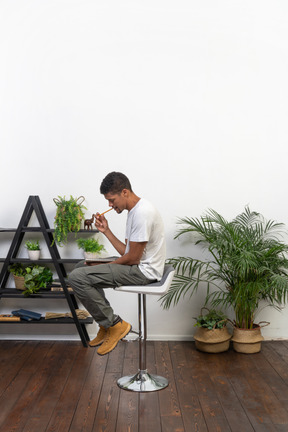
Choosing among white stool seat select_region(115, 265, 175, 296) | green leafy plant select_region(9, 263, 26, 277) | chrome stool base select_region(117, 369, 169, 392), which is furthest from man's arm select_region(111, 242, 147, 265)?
green leafy plant select_region(9, 263, 26, 277)

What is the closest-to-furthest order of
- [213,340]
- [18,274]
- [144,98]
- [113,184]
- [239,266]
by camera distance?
[113,184], [239,266], [213,340], [18,274], [144,98]

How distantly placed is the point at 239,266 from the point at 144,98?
5.53 feet

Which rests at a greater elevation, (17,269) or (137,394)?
(17,269)

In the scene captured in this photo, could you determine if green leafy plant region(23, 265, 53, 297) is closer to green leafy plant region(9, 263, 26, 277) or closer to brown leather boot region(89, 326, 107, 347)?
green leafy plant region(9, 263, 26, 277)

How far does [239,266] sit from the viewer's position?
3846mm

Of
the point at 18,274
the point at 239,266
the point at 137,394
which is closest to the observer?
the point at 137,394

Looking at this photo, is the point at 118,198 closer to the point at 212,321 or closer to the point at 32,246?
the point at 32,246

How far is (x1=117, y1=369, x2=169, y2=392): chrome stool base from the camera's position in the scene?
3.26 metres

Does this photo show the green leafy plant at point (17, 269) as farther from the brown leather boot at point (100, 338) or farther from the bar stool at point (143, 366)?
the bar stool at point (143, 366)

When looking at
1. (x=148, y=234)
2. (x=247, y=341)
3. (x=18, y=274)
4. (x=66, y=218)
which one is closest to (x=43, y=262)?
(x=18, y=274)

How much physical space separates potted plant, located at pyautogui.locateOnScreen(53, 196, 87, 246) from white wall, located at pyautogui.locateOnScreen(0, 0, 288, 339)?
20 cm

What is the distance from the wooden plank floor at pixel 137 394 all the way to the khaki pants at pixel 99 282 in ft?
1.64

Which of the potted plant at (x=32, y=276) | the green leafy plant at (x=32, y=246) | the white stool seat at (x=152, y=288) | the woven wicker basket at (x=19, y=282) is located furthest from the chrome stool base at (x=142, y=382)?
the green leafy plant at (x=32, y=246)

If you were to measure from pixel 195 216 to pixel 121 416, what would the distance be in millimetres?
2016
